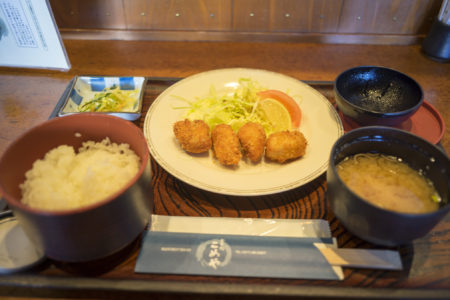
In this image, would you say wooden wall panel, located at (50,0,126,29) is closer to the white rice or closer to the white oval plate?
the white oval plate

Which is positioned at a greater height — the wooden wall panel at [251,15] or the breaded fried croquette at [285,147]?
the wooden wall panel at [251,15]

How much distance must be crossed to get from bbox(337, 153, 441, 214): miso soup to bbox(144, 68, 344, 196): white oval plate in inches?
6.8

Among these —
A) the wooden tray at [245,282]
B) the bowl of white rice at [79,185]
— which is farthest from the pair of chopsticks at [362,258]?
the bowl of white rice at [79,185]

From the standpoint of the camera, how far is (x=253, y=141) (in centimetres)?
154

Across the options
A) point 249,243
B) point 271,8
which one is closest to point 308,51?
point 271,8

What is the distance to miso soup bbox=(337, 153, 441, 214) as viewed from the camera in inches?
44.6

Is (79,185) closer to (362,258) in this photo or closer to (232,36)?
(362,258)

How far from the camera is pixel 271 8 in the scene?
257cm

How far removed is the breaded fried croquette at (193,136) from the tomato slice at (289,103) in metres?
0.50

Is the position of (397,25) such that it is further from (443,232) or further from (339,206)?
(339,206)

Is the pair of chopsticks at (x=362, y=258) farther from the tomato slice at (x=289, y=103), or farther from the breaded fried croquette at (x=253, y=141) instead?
the tomato slice at (x=289, y=103)

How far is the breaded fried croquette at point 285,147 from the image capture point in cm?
149

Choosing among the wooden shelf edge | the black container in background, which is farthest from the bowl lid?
the black container in background

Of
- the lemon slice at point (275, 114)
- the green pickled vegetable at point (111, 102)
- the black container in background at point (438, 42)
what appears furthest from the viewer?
the black container in background at point (438, 42)
